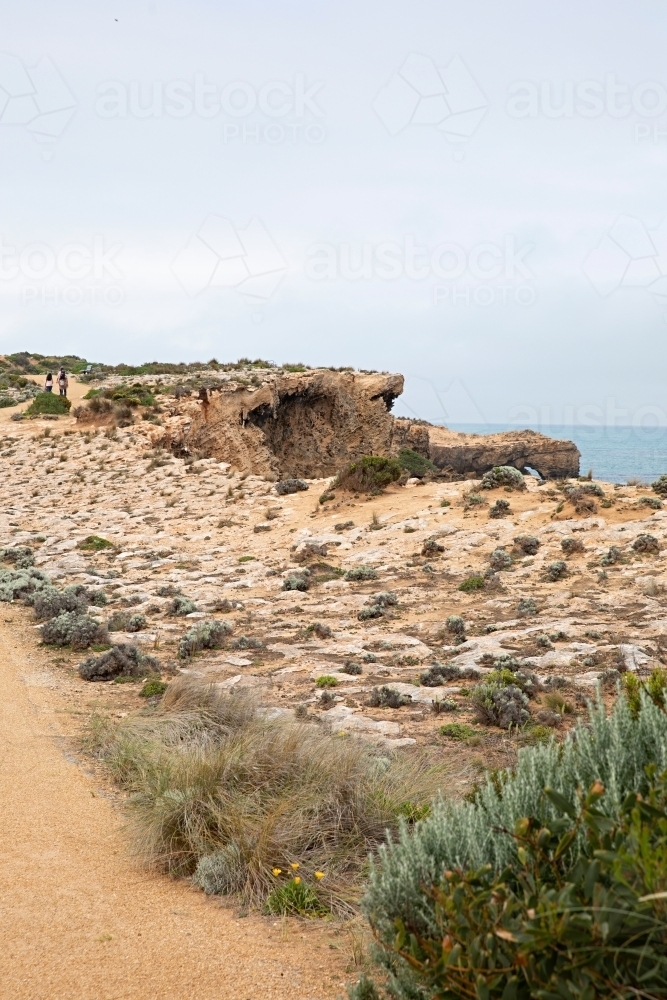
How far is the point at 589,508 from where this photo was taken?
1606 centimetres

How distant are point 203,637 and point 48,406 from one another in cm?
Answer: 2619

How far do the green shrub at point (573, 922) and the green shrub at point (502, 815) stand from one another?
604mm

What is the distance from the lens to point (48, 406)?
34938 millimetres

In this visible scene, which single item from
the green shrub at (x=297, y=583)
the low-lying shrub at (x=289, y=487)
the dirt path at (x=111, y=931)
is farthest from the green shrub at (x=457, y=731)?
the low-lying shrub at (x=289, y=487)

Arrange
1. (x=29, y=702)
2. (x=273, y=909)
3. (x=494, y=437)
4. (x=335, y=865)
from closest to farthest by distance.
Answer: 1. (x=273, y=909)
2. (x=335, y=865)
3. (x=29, y=702)
4. (x=494, y=437)

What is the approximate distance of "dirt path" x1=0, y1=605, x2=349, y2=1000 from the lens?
4.26 metres

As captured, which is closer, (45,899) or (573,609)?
(45,899)

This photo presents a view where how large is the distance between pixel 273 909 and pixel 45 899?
57.5 inches

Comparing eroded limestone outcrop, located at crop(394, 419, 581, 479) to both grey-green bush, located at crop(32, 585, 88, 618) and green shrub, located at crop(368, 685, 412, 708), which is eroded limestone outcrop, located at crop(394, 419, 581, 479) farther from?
green shrub, located at crop(368, 685, 412, 708)

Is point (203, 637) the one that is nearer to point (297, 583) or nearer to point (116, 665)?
point (116, 665)

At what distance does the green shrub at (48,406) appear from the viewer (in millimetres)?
34656

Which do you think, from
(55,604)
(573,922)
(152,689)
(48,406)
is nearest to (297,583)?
→ (55,604)

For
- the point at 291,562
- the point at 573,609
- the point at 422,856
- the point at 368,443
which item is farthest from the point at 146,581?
the point at 368,443

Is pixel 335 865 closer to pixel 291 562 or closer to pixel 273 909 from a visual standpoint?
pixel 273 909
